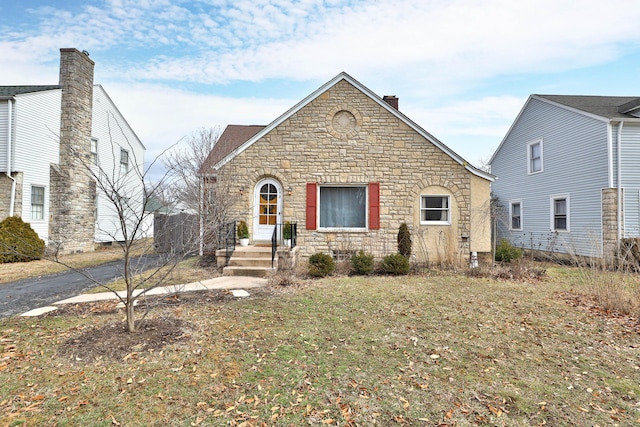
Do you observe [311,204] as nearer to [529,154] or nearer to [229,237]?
[229,237]

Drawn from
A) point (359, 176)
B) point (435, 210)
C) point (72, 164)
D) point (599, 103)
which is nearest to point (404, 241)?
point (435, 210)

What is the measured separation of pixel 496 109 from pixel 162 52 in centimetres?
1879

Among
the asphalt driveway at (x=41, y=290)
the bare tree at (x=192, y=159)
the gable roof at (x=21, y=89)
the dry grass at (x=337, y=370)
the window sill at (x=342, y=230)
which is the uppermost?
the gable roof at (x=21, y=89)

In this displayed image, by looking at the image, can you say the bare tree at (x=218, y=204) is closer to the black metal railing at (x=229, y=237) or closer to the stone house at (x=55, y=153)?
the black metal railing at (x=229, y=237)

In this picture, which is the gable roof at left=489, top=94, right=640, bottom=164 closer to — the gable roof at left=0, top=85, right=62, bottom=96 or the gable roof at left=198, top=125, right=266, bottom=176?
the gable roof at left=198, top=125, right=266, bottom=176

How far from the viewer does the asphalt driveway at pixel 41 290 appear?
20.1ft

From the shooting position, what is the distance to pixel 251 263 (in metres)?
9.23

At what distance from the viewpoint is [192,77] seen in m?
11.6

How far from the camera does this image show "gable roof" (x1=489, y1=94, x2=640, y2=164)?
11891 mm

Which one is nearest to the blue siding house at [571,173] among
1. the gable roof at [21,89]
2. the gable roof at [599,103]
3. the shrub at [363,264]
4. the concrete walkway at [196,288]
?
the gable roof at [599,103]

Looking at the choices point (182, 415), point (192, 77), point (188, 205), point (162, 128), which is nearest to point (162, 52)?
point (192, 77)

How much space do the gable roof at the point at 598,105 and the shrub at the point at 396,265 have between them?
926cm

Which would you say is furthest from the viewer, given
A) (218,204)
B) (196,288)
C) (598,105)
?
(598,105)

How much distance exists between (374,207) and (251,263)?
176 inches
